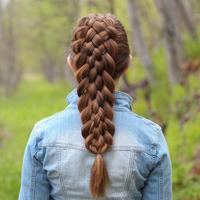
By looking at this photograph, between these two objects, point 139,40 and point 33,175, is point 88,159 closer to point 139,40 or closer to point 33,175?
point 33,175

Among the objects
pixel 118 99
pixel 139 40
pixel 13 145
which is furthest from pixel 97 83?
pixel 139 40

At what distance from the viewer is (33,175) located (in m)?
2.46

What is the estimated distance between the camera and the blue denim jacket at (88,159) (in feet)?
7.88

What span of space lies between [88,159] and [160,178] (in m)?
0.32

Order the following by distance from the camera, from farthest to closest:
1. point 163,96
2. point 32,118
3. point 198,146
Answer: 1. point 32,118
2. point 163,96
3. point 198,146

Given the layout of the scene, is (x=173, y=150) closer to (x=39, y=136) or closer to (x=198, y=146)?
(x=198, y=146)

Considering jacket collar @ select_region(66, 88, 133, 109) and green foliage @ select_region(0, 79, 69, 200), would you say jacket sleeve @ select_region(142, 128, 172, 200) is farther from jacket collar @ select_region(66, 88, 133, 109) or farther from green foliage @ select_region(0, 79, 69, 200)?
green foliage @ select_region(0, 79, 69, 200)

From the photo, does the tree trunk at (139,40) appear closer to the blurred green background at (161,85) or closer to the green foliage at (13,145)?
the blurred green background at (161,85)

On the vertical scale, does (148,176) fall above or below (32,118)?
below

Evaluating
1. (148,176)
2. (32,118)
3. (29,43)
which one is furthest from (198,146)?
(29,43)

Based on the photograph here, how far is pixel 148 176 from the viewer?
2.46 metres

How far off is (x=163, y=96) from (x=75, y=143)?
9968mm

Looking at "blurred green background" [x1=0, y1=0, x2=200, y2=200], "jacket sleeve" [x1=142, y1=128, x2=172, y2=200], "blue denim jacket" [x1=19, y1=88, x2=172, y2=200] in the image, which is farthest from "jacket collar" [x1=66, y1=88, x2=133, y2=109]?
"blurred green background" [x1=0, y1=0, x2=200, y2=200]

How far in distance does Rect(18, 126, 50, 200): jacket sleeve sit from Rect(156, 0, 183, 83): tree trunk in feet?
33.2
